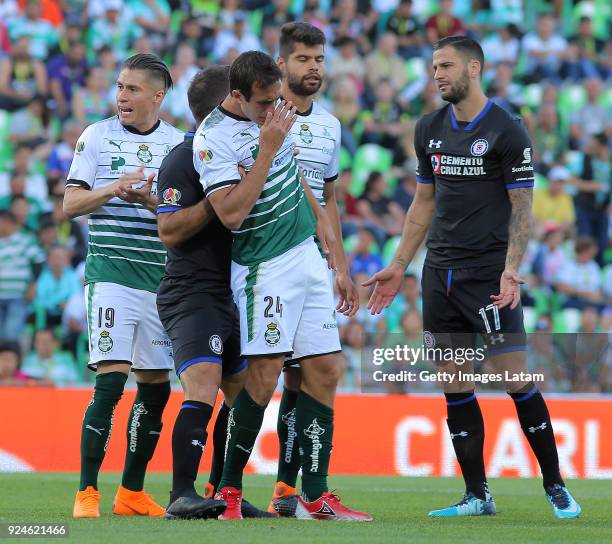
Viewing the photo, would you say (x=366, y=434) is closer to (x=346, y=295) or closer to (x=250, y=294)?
(x=346, y=295)

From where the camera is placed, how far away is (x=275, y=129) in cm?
651

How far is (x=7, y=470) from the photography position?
11.5 m

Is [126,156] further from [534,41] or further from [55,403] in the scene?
[534,41]

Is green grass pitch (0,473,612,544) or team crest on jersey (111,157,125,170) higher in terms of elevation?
team crest on jersey (111,157,125,170)

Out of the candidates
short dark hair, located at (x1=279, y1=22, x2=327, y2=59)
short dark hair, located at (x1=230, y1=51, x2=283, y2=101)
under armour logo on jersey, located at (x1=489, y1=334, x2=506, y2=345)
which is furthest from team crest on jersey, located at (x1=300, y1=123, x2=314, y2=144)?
under armour logo on jersey, located at (x1=489, y1=334, x2=506, y2=345)

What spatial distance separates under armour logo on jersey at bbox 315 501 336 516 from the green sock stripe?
3.35 feet

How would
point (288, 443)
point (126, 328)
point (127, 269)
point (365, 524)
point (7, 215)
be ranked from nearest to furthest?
point (365, 524) < point (126, 328) < point (127, 269) < point (288, 443) < point (7, 215)

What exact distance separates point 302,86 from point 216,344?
1864 mm

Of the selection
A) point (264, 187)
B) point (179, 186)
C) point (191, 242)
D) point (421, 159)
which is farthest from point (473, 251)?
point (179, 186)

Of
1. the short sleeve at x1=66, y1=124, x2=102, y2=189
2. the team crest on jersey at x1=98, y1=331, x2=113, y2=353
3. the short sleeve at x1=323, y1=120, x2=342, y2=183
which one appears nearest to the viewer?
the team crest on jersey at x1=98, y1=331, x2=113, y2=353

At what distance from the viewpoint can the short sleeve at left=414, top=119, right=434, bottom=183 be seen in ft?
25.5

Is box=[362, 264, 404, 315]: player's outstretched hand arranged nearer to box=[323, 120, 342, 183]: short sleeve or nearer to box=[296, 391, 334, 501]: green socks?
box=[323, 120, 342, 183]: short sleeve

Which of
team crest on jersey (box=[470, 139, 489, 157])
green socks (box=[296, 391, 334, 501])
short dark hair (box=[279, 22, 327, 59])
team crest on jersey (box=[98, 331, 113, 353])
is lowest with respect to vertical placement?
green socks (box=[296, 391, 334, 501])

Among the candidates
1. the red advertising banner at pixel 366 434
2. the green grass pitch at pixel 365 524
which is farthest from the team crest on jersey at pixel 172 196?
the red advertising banner at pixel 366 434
